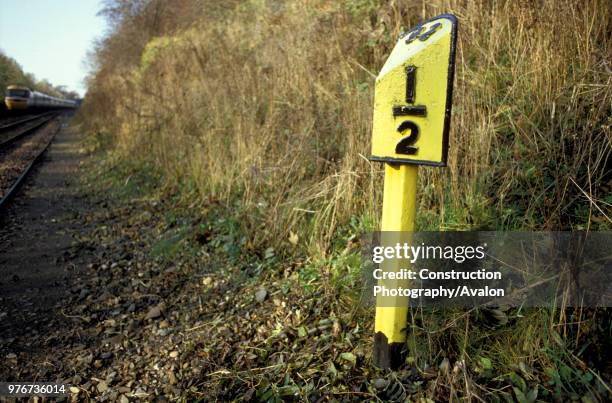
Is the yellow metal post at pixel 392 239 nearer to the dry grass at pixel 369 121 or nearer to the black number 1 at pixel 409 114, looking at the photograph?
the black number 1 at pixel 409 114

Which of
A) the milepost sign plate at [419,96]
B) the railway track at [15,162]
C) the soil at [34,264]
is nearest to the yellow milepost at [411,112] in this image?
the milepost sign plate at [419,96]

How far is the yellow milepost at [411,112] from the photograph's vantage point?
160cm

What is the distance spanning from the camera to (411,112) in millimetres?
1653

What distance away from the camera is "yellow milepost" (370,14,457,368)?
5.24 ft

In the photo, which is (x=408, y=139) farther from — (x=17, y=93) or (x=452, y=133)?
(x=17, y=93)

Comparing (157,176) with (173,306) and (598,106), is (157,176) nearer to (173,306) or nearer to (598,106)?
(173,306)

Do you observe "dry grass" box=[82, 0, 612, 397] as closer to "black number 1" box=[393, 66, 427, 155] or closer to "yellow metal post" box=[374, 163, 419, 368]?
"yellow metal post" box=[374, 163, 419, 368]

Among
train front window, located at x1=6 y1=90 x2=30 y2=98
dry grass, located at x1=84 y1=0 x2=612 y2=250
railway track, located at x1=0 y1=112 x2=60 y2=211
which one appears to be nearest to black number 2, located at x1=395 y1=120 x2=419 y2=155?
dry grass, located at x1=84 y1=0 x2=612 y2=250

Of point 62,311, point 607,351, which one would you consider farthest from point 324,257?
point 62,311

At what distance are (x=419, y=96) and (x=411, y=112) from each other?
66 mm
